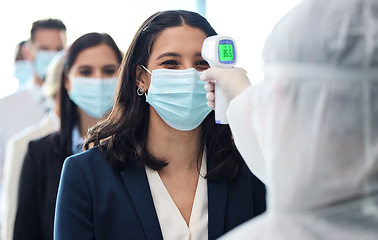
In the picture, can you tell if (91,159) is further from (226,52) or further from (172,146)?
(226,52)

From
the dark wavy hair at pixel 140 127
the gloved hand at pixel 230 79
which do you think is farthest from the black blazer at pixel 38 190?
the gloved hand at pixel 230 79

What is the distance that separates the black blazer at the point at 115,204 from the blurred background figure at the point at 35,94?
1913mm

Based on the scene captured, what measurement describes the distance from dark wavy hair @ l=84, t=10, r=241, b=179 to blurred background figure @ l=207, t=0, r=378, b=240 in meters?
0.88

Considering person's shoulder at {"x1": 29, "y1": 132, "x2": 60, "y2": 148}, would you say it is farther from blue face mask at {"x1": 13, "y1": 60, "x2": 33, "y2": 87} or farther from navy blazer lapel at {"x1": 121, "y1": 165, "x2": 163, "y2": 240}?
blue face mask at {"x1": 13, "y1": 60, "x2": 33, "y2": 87}

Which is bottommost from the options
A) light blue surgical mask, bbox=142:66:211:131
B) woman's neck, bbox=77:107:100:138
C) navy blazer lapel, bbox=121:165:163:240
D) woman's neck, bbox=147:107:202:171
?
woman's neck, bbox=77:107:100:138

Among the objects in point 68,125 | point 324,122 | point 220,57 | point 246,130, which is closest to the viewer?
point 324,122

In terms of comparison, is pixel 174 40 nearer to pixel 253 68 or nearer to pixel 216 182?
pixel 216 182

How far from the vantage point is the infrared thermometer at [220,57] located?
149cm

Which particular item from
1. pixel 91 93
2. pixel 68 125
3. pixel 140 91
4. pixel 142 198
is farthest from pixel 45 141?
pixel 142 198

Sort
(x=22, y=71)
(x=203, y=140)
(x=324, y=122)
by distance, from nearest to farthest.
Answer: (x=324, y=122) → (x=203, y=140) → (x=22, y=71)

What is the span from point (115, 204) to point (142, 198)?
0.10m

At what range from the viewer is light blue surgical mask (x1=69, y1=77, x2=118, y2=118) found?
9.91ft

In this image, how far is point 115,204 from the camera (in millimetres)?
1702

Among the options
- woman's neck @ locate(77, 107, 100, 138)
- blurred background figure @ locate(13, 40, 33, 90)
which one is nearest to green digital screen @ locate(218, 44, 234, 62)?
woman's neck @ locate(77, 107, 100, 138)
